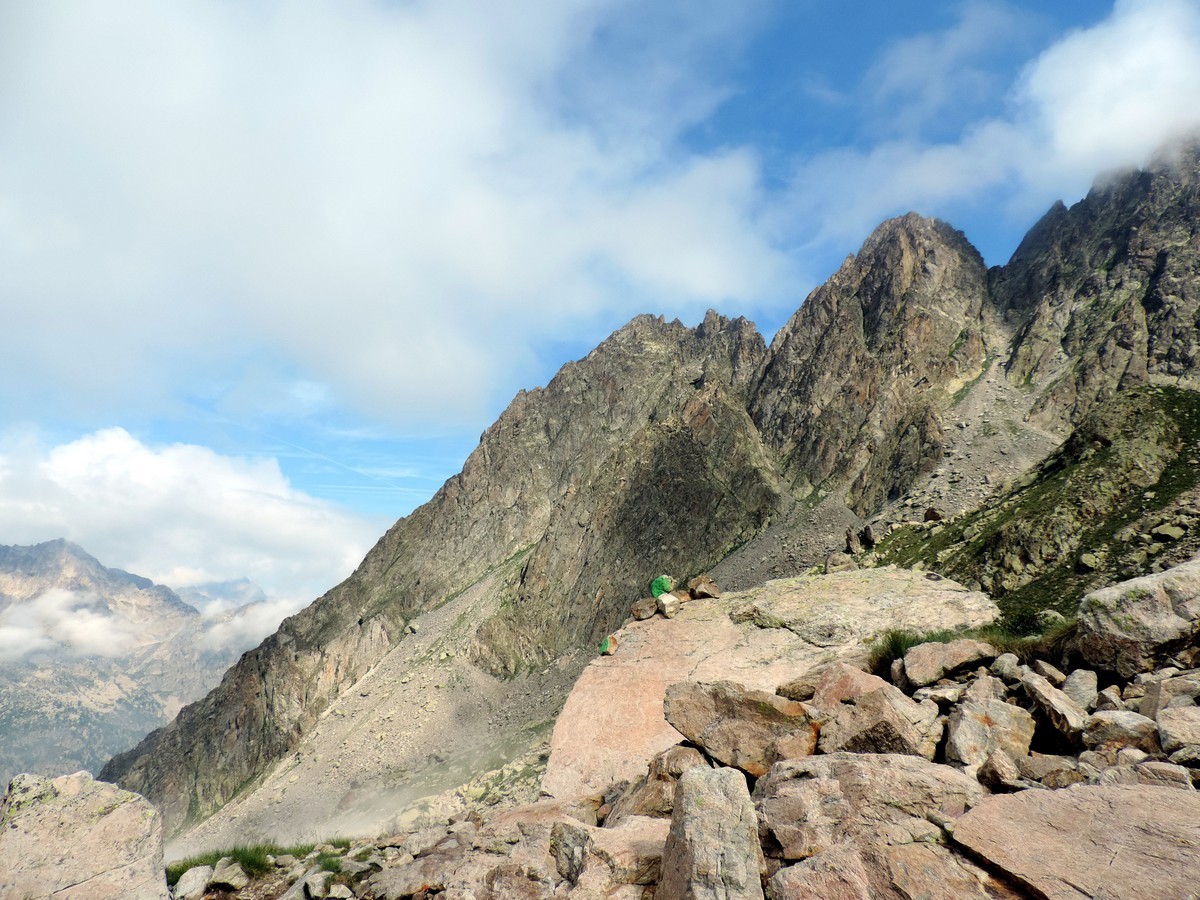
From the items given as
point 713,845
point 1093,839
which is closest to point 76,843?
point 713,845

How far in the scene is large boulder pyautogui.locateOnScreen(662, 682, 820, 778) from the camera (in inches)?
326

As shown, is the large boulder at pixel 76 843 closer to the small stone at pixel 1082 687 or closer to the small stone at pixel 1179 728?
the small stone at pixel 1179 728

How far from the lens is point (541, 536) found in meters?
107

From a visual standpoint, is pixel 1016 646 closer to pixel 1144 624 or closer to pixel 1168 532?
pixel 1144 624

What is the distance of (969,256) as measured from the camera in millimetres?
102875

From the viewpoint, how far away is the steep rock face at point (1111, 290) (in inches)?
2645

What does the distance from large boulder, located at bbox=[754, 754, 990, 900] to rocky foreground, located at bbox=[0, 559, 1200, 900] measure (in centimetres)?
2

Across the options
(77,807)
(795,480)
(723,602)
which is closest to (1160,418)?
(723,602)

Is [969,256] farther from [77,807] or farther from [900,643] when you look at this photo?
[77,807]

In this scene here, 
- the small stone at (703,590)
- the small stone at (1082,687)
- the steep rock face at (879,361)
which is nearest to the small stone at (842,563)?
the steep rock face at (879,361)

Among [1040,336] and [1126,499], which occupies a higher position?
[1040,336]

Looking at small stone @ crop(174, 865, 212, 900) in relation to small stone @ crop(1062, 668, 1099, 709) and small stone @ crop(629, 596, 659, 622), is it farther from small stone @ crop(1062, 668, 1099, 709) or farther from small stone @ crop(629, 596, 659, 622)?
small stone @ crop(1062, 668, 1099, 709)

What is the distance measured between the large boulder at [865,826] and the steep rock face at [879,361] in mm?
71740

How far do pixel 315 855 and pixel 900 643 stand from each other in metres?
12.6
